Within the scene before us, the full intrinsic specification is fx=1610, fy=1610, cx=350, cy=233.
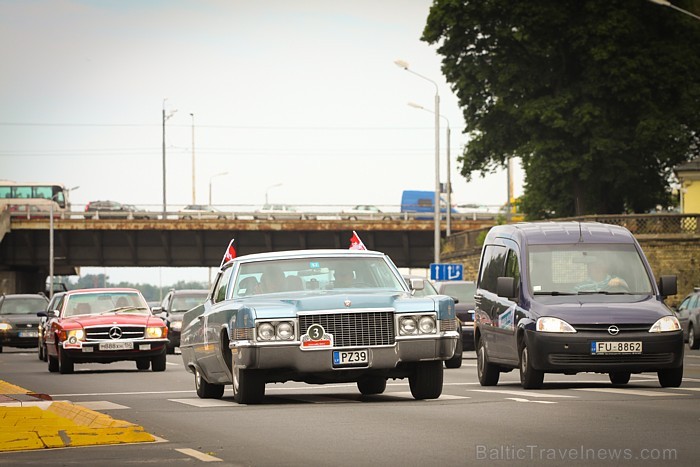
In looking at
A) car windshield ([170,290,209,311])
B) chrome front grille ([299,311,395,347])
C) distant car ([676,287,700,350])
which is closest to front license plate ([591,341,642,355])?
chrome front grille ([299,311,395,347])

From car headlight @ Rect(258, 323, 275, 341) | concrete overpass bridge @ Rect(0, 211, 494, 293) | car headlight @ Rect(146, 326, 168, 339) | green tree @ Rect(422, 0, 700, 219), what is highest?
green tree @ Rect(422, 0, 700, 219)

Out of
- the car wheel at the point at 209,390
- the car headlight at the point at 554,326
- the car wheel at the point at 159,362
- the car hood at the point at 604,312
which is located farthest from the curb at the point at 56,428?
the car wheel at the point at 159,362

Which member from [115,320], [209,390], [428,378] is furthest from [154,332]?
[428,378]

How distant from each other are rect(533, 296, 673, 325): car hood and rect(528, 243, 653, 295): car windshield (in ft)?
1.99

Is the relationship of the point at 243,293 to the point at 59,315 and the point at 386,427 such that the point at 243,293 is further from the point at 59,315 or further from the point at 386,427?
the point at 59,315

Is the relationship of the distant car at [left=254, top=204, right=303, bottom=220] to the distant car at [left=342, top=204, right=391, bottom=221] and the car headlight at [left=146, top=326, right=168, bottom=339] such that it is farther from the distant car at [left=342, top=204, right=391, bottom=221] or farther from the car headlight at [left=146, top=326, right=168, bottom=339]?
the car headlight at [left=146, top=326, right=168, bottom=339]

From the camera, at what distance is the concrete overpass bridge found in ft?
287

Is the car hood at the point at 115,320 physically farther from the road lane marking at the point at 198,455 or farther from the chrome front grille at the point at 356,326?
the road lane marking at the point at 198,455

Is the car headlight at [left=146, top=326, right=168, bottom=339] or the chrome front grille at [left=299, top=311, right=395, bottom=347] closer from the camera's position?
the chrome front grille at [left=299, top=311, right=395, bottom=347]

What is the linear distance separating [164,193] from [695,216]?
5885 centimetres

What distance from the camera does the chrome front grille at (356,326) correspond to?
1642 cm

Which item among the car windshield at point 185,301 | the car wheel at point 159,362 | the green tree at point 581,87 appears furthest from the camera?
the green tree at point 581,87

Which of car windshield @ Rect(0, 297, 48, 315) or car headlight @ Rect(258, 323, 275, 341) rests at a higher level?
car headlight @ Rect(258, 323, 275, 341)

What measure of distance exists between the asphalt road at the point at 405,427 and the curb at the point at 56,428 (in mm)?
334
